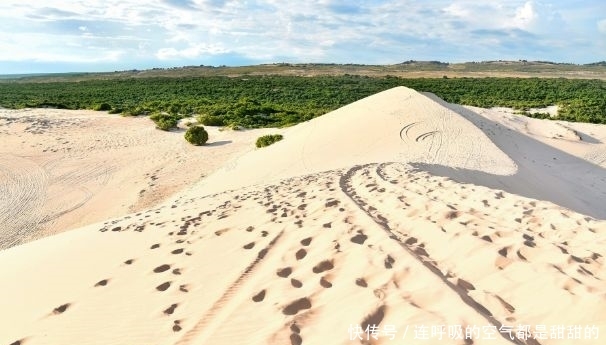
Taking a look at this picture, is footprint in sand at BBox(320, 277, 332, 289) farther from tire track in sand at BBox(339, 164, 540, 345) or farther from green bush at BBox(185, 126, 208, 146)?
green bush at BBox(185, 126, 208, 146)

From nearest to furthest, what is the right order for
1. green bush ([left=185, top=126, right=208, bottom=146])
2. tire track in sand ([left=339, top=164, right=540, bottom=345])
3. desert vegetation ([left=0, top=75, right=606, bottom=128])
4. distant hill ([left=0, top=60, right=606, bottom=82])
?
tire track in sand ([left=339, top=164, right=540, bottom=345]) < green bush ([left=185, top=126, right=208, bottom=146]) < desert vegetation ([left=0, top=75, right=606, bottom=128]) < distant hill ([left=0, top=60, right=606, bottom=82])

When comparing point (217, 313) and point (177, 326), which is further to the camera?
point (217, 313)

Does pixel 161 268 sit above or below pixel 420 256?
below

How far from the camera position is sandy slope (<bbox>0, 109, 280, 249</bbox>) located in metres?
11.7

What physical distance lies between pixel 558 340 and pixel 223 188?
9.67 meters

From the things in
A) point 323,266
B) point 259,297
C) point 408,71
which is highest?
point 408,71

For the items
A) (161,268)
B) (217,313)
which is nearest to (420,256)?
(217,313)

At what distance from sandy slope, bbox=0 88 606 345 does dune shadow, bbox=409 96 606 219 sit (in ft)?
8.07

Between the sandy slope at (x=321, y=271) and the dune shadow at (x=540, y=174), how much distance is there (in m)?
2.46

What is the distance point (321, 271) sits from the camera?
4.29 meters

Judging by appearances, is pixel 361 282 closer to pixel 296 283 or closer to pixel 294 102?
pixel 296 283

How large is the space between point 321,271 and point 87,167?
14.2m

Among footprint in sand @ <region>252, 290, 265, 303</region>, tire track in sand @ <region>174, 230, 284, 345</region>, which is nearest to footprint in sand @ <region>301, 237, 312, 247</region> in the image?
tire track in sand @ <region>174, 230, 284, 345</region>

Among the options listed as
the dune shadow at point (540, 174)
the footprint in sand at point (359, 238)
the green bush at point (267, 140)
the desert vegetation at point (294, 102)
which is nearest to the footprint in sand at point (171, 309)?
the footprint in sand at point (359, 238)
